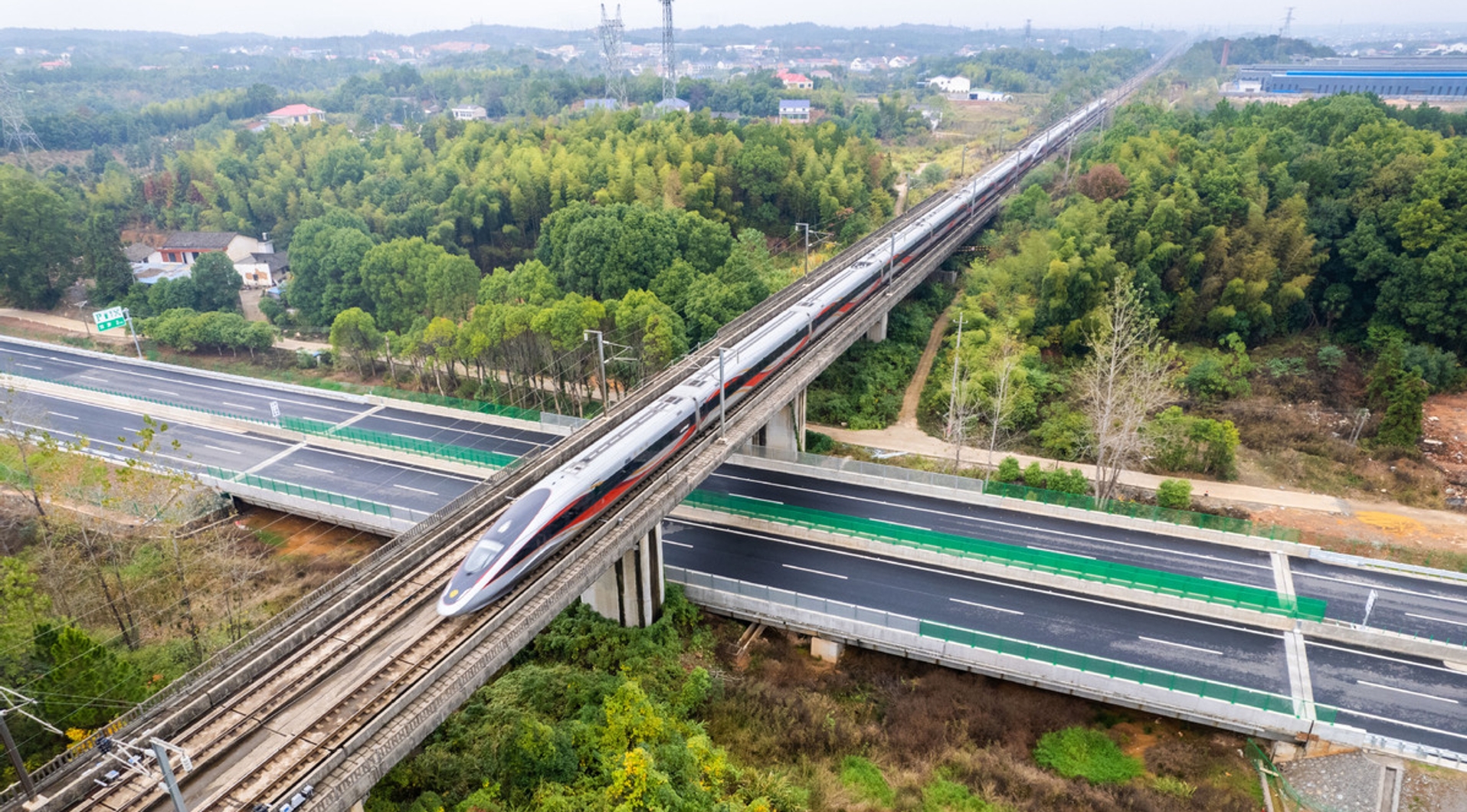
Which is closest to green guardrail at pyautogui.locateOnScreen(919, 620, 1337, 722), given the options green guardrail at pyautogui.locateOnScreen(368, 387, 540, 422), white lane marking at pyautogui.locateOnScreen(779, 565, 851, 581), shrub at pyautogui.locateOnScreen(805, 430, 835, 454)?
white lane marking at pyautogui.locateOnScreen(779, 565, 851, 581)

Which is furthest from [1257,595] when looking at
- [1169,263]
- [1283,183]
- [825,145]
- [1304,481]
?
[825,145]

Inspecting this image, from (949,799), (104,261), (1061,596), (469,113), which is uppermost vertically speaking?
(469,113)

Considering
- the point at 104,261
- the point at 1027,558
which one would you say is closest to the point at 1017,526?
the point at 1027,558

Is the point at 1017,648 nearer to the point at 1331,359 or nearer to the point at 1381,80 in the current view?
the point at 1331,359

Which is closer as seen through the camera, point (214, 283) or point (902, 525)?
point (902, 525)

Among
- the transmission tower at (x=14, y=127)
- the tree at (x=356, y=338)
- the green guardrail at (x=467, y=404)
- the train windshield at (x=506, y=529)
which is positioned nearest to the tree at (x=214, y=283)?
the tree at (x=356, y=338)

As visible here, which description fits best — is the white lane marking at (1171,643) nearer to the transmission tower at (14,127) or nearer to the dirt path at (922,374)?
the dirt path at (922,374)
